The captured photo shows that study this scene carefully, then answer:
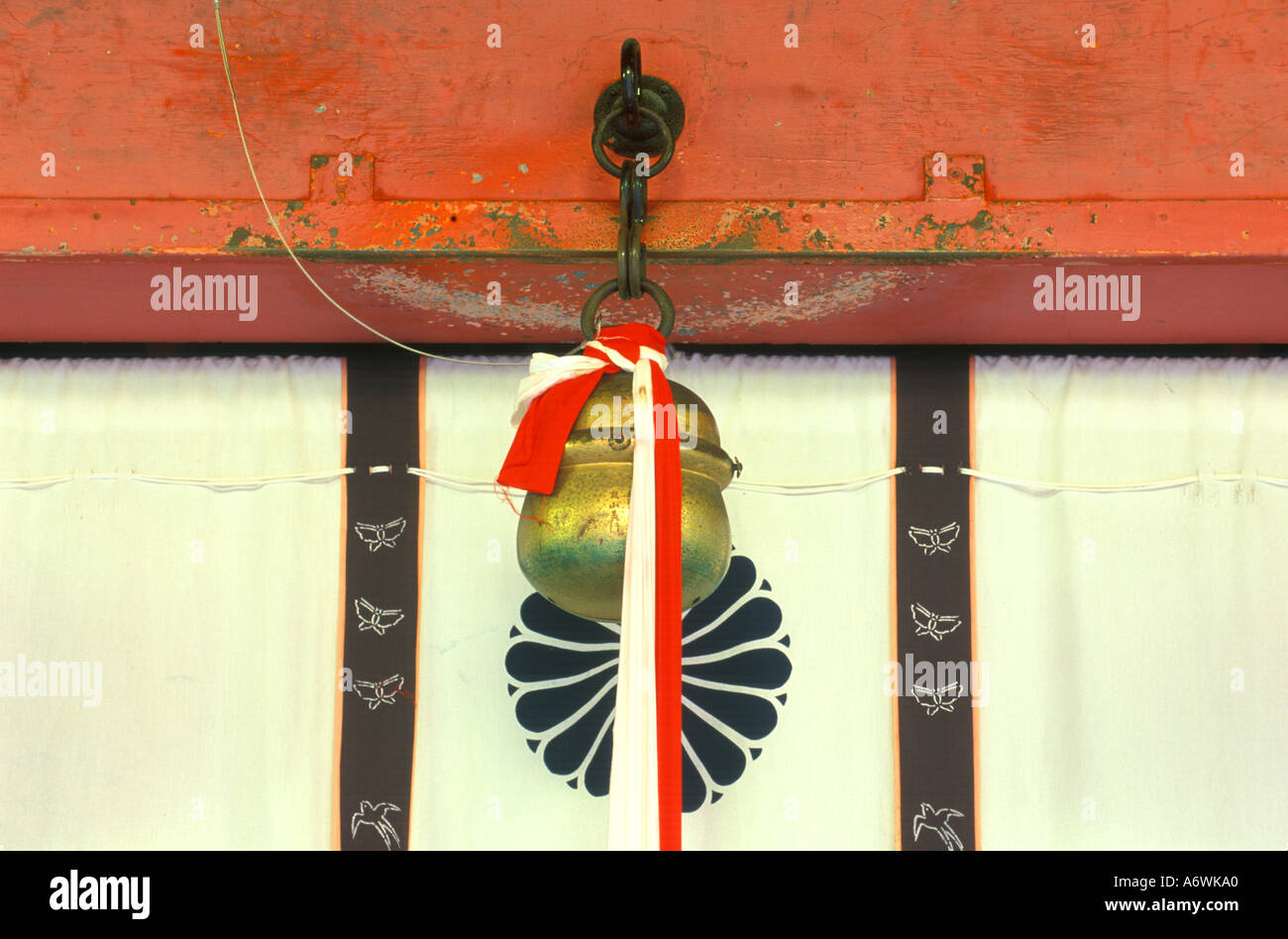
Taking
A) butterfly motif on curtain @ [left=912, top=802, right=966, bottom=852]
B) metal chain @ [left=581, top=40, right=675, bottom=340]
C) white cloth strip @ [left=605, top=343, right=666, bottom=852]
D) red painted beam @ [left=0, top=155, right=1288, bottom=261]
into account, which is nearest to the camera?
white cloth strip @ [left=605, top=343, right=666, bottom=852]

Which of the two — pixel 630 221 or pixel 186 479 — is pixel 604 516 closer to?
pixel 630 221

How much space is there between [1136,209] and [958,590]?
3.31ft

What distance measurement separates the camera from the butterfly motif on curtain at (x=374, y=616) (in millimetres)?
2775

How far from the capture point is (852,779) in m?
2.70

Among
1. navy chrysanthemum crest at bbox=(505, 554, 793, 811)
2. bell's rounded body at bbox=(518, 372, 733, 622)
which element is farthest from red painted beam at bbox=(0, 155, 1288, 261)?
navy chrysanthemum crest at bbox=(505, 554, 793, 811)

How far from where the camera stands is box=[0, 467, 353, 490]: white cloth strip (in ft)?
9.25

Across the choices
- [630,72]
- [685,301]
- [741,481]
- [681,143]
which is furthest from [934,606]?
[630,72]

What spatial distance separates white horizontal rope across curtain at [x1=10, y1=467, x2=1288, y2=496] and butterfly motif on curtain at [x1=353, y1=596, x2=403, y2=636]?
13.2 inches

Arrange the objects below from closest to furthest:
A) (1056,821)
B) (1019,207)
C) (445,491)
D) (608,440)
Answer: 1. (608,440)
2. (1019,207)
3. (1056,821)
4. (445,491)

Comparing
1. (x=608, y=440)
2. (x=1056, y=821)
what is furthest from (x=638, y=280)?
(x=1056, y=821)

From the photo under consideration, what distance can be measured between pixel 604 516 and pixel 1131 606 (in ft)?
5.28

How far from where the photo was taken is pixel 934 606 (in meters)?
2.78

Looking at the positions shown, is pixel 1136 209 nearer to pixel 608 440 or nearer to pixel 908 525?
pixel 908 525

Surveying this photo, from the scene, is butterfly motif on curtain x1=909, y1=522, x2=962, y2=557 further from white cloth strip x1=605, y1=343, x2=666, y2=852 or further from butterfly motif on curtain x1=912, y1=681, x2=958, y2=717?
white cloth strip x1=605, y1=343, x2=666, y2=852
